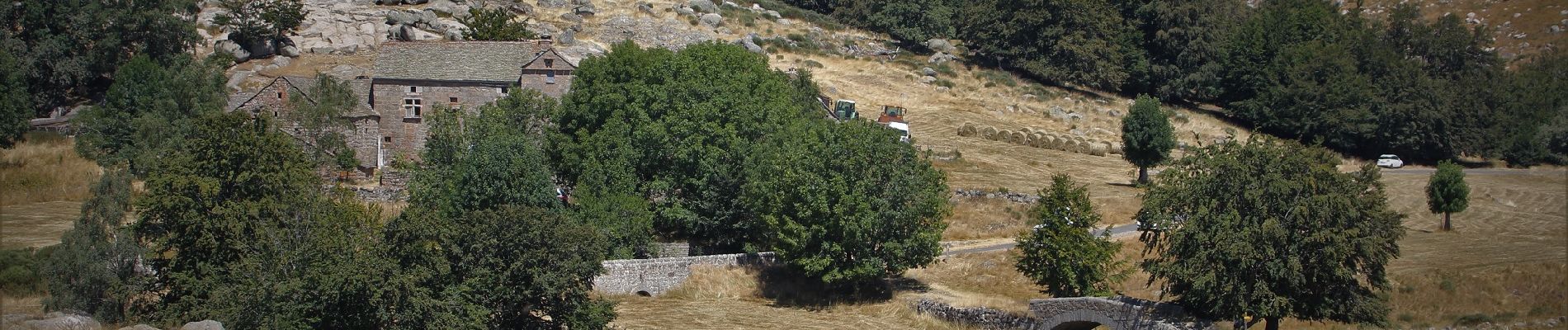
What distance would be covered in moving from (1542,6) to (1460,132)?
Answer: 40.6m

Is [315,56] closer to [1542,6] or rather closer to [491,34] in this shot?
[491,34]

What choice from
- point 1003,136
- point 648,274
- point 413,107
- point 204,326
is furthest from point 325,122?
point 1003,136

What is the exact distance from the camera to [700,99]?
54.1 metres

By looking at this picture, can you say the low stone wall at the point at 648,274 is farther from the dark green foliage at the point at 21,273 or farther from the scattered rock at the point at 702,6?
the scattered rock at the point at 702,6

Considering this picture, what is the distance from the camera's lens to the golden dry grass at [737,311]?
41500 mm

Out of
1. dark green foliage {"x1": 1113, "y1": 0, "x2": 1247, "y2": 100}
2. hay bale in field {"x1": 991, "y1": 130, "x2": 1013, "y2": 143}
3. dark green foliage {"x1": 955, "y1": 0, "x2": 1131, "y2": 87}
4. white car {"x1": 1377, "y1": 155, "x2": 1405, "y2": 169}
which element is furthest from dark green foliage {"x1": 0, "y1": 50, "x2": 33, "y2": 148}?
white car {"x1": 1377, "y1": 155, "x2": 1405, "y2": 169}

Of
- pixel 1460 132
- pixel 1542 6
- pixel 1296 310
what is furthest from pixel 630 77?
pixel 1542 6

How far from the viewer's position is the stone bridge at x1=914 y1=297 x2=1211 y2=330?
115ft

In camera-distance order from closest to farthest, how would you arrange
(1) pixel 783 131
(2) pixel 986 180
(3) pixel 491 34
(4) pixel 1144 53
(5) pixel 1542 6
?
1. (1) pixel 783 131
2. (2) pixel 986 180
3. (3) pixel 491 34
4. (4) pixel 1144 53
5. (5) pixel 1542 6

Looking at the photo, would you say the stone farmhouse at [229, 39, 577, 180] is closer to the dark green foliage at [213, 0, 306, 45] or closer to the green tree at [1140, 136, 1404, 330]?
the dark green foliage at [213, 0, 306, 45]


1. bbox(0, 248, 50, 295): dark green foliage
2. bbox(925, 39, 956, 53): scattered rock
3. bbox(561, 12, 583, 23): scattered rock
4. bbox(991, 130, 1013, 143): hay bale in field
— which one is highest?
bbox(561, 12, 583, 23): scattered rock

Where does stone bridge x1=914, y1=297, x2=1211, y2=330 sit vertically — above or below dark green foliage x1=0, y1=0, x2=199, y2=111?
below

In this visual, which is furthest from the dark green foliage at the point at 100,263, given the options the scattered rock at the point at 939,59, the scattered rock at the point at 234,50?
the scattered rock at the point at 939,59

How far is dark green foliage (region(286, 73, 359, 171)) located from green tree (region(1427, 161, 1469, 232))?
152 feet
